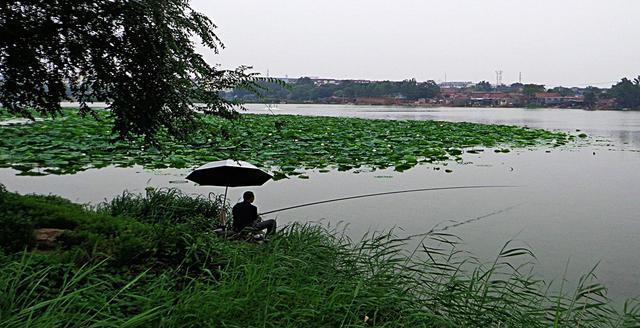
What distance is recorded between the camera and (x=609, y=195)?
10125mm

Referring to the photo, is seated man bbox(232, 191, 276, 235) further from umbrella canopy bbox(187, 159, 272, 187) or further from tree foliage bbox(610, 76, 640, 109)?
tree foliage bbox(610, 76, 640, 109)

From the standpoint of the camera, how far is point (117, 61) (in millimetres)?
4844

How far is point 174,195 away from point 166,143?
8105mm

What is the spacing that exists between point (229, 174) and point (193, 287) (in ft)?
10.2

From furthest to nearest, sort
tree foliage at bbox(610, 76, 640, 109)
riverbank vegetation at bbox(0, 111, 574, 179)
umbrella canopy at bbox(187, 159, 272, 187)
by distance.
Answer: tree foliage at bbox(610, 76, 640, 109) → riverbank vegetation at bbox(0, 111, 574, 179) → umbrella canopy at bbox(187, 159, 272, 187)

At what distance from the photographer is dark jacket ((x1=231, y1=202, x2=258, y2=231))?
5.56 m

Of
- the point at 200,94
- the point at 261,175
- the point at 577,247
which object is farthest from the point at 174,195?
the point at 577,247

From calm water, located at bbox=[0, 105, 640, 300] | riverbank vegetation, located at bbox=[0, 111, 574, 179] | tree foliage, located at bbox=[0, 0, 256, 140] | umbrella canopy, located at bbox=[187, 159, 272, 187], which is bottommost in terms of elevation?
calm water, located at bbox=[0, 105, 640, 300]

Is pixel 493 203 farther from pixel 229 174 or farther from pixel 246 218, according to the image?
pixel 246 218

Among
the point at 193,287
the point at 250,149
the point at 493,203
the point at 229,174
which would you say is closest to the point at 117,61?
the point at 229,174

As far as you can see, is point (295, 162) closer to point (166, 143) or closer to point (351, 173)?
point (351, 173)

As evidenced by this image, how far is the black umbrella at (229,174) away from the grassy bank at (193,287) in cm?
193

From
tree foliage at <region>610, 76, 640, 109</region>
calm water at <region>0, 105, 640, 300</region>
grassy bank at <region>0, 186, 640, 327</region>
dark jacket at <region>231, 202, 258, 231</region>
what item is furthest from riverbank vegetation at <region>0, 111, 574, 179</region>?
tree foliage at <region>610, 76, 640, 109</region>

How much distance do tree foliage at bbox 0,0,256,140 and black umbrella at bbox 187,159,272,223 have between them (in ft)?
2.69
